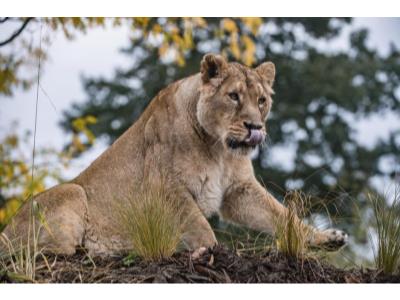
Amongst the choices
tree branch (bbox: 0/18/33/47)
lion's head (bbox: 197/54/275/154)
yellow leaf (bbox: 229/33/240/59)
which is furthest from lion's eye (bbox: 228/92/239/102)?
tree branch (bbox: 0/18/33/47)

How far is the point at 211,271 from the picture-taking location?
17.8 feet

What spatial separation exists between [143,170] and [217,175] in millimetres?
552

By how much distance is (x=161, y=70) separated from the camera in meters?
8.80

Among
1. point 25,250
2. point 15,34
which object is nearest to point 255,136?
point 25,250

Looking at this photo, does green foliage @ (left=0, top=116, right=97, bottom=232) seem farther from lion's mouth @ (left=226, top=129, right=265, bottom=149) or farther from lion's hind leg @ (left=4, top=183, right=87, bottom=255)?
lion's mouth @ (left=226, top=129, right=265, bottom=149)

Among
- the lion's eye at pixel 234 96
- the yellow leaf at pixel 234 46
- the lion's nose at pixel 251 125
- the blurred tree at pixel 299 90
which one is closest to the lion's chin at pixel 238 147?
the lion's nose at pixel 251 125

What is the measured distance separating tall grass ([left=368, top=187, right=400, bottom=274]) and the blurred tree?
201 cm

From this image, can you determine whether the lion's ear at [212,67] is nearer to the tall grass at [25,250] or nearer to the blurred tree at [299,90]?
the blurred tree at [299,90]
